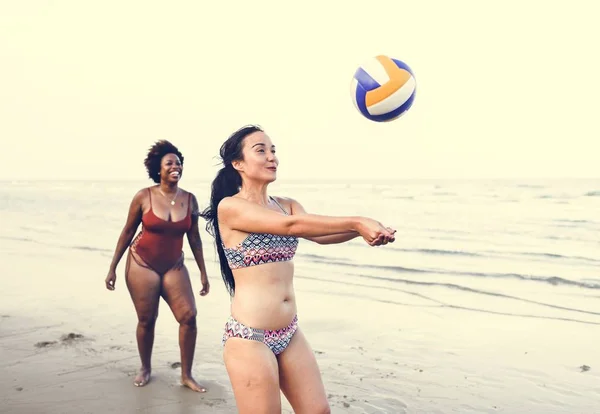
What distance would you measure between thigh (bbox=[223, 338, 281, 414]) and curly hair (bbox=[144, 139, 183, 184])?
3443 millimetres

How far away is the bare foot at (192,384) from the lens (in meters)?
5.86

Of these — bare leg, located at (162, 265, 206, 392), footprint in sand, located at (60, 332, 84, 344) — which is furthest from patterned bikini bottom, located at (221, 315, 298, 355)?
footprint in sand, located at (60, 332, 84, 344)

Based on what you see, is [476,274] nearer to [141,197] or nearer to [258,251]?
[141,197]

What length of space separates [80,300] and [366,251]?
840cm

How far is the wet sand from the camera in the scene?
573cm

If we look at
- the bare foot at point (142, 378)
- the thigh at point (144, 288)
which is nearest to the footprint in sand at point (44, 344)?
the bare foot at point (142, 378)

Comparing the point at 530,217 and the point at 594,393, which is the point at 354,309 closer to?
the point at 594,393

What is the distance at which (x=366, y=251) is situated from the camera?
16.7 meters

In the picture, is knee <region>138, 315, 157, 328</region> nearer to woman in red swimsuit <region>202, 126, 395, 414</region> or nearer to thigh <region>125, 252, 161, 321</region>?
thigh <region>125, 252, 161, 321</region>

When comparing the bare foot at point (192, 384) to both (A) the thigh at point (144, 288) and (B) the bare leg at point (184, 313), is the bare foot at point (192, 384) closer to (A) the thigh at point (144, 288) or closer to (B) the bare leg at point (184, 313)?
(B) the bare leg at point (184, 313)

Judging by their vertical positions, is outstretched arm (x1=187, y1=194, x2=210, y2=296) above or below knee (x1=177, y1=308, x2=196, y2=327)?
above

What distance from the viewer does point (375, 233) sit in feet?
9.15

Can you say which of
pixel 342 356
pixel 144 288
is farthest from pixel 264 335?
pixel 342 356

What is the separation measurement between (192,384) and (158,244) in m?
1.31
